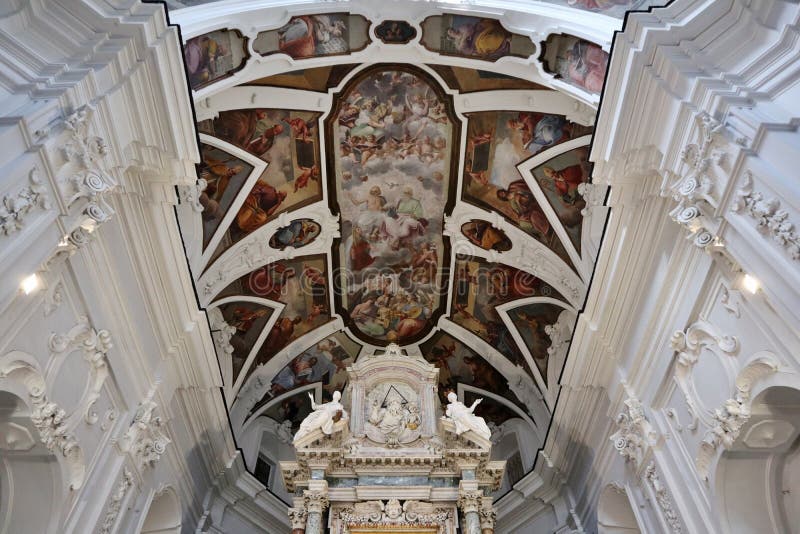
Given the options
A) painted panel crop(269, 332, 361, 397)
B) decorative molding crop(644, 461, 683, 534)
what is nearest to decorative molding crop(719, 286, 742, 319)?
decorative molding crop(644, 461, 683, 534)

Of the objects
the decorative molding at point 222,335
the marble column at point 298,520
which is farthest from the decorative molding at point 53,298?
the decorative molding at point 222,335

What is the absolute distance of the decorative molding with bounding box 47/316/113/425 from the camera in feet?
25.7

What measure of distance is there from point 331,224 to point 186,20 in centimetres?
657

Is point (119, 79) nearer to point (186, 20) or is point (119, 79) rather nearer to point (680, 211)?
point (186, 20)

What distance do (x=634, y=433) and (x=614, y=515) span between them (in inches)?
99.1

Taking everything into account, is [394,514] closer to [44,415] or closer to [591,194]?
[44,415]

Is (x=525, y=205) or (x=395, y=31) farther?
(x=525, y=205)

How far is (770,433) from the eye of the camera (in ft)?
24.4

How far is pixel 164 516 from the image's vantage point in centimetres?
1128

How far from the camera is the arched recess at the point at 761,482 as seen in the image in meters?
7.50

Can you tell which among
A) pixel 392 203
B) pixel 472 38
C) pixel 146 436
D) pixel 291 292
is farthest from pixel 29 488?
pixel 472 38

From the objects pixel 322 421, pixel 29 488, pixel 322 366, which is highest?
pixel 322 366

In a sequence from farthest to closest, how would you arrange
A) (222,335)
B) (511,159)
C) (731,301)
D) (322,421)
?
(222,335) < (511,159) < (322,421) < (731,301)

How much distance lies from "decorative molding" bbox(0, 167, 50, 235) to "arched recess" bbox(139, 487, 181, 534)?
266 inches
